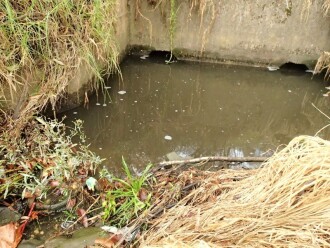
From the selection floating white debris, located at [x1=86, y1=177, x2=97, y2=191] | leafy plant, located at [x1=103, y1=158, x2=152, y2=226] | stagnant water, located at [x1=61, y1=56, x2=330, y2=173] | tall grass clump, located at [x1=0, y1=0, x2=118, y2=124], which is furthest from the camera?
stagnant water, located at [x1=61, y1=56, x2=330, y2=173]

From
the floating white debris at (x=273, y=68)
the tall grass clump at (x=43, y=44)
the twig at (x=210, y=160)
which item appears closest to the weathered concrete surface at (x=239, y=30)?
the floating white debris at (x=273, y=68)

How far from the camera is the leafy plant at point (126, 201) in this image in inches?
87.1

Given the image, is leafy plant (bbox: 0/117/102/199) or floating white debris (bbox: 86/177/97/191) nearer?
leafy plant (bbox: 0/117/102/199)

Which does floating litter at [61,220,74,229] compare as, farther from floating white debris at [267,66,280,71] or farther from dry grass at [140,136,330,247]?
floating white debris at [267,66,280,71]

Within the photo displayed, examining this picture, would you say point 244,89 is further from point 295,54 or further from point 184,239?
point 184,239

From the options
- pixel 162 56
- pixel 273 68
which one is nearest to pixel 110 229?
pixel 162 56

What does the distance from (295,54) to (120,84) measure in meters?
2.66

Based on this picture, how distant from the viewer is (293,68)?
506 cm

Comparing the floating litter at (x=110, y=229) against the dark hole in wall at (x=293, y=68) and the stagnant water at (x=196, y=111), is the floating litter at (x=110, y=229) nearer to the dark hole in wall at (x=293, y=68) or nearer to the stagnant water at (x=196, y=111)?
the stagnant water at (x=196, y=111)

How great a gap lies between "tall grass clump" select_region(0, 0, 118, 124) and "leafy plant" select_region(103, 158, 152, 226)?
3.38 ft

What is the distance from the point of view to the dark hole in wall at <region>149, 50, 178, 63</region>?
4.93 meters

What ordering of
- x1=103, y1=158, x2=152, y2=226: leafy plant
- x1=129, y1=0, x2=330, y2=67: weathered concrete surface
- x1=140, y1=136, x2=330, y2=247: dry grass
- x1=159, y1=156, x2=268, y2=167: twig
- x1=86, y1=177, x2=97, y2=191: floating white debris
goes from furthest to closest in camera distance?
x1=129, y1=0, x2=330, y2=67: weathered concrete surface → x1=159, y1=156, x2=268, y2=167: twig → x1=86, y1=177, x2=97, y2=191: floating white debris → x1=103, y1=158, x2=152, y2=226: leafy plant → x1=140, y1=136, x2=330, y2=247: dry grass

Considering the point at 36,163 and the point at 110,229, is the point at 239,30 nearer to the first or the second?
the point at 36,163

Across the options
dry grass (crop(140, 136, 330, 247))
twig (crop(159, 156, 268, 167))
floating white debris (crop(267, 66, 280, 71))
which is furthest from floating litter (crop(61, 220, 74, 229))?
floating white debris (crop(267, 66, 280, 71))
